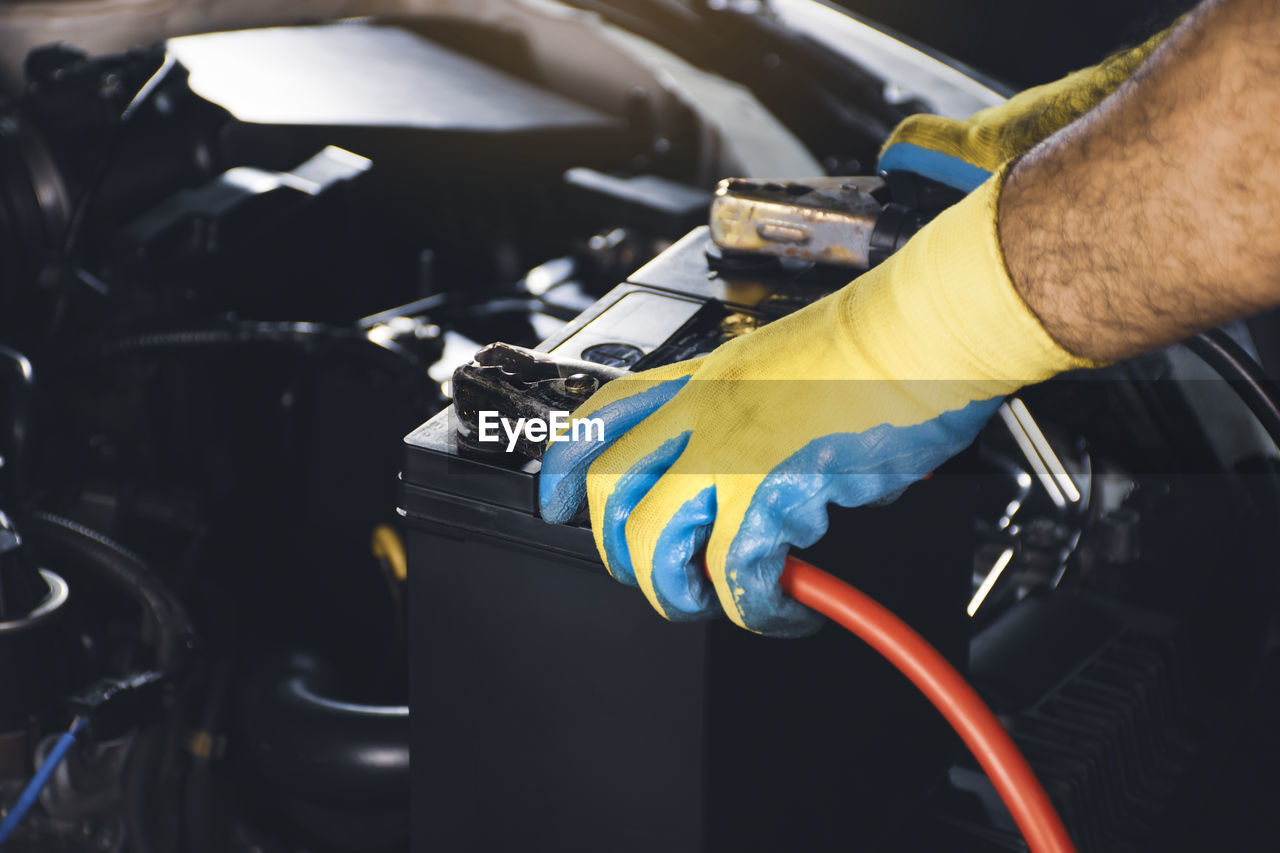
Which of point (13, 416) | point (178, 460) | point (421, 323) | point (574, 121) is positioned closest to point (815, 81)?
point (574, 121)

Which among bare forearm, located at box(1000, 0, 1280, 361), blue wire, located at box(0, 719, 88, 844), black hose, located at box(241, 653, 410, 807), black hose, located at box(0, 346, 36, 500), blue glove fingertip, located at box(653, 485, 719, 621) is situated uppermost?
bare forearm, located at box(1000, 0, 1280, 361)

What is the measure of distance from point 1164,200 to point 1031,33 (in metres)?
1.26

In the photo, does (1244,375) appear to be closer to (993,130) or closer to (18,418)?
(993,130)

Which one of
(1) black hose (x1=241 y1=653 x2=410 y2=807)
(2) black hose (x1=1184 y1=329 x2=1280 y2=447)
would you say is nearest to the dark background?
(2) black hose (x1=1184 y1=329 x2=1280 y2=447)

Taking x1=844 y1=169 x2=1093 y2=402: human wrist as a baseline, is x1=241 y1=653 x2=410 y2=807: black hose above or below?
below

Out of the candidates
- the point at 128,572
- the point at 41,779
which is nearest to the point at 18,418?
the point at 128,572

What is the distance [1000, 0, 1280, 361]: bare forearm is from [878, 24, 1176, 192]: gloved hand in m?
0.33

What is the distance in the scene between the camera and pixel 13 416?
100 centimetres

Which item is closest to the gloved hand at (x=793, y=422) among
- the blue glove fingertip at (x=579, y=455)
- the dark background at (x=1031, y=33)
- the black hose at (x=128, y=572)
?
the blue glove fingertip at (x=579, y=455)

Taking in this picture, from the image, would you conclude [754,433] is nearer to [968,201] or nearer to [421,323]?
[968,201]

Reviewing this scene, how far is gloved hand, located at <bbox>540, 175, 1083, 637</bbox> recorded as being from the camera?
1.93 ft

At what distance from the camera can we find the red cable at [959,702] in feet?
1.81

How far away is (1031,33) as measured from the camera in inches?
66.0

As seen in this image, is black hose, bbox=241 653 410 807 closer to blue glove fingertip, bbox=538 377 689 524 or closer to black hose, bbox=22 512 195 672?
black hose, bbox=22 512 195 672
